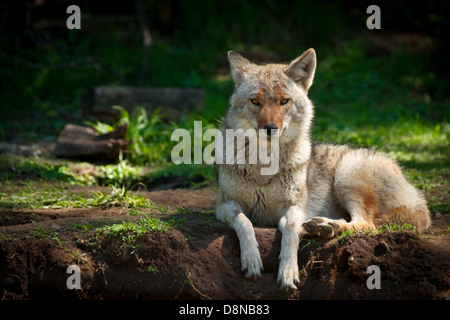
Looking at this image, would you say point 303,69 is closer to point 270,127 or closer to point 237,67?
point 237,67

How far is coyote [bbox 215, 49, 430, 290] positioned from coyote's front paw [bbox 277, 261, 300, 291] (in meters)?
0.24

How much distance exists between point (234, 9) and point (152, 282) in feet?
33.7

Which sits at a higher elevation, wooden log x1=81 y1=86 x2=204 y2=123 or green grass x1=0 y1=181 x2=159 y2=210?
wooden log x1=81 y1=86 x2=204 y2=123

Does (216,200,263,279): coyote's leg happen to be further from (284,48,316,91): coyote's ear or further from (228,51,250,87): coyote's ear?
(284,48,316,91): coyote's ear

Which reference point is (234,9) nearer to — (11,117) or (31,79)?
(31,79)

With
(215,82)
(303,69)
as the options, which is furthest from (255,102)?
(215,82)

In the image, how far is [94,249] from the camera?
4.25 metres

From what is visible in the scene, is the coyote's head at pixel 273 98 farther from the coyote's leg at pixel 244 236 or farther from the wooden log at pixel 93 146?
the wooden log at pixel 93 146

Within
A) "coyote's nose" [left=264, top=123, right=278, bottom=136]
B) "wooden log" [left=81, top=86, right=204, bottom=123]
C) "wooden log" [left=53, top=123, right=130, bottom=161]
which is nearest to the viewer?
"coyote's nose" [left=264, top=123, right=278, bottom=136]

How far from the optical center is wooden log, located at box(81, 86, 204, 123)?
8.62m

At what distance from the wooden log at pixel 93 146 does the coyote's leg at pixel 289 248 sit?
3.58 meters

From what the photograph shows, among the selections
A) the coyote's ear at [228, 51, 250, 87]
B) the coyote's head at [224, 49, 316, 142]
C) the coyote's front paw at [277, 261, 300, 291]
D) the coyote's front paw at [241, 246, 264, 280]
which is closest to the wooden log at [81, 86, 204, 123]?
the coyote's ear at [228, 51, 250, 87]

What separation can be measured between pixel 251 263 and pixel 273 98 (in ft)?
5.25

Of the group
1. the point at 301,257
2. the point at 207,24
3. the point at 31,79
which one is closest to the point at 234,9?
the point at 207,24
